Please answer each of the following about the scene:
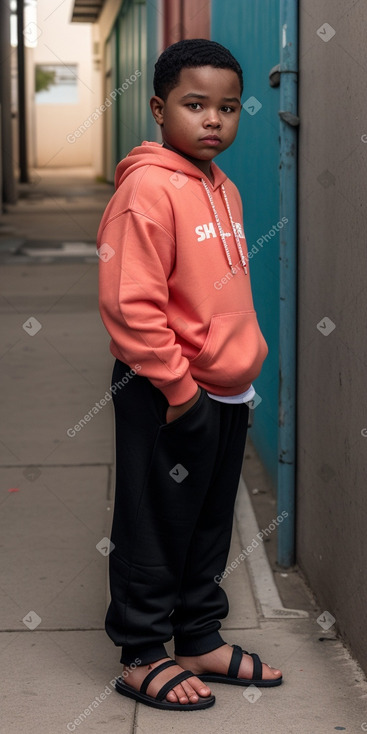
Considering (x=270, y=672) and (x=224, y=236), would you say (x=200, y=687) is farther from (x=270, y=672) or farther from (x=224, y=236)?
(x=224, y=236)

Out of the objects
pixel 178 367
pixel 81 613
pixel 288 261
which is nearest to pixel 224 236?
pixel 178 367

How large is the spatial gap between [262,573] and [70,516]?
2.97 feet

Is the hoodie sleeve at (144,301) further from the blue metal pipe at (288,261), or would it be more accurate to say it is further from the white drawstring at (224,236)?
the blue metal pipe at (288,261)

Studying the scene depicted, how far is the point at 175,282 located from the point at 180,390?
28cm

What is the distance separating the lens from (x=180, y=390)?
8.27 ft

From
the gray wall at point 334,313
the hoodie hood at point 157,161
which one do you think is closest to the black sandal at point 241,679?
the gray wall at point 334,313

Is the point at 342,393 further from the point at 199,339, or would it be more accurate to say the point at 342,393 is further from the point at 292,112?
the point at 292,112

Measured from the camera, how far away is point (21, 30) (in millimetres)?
26547

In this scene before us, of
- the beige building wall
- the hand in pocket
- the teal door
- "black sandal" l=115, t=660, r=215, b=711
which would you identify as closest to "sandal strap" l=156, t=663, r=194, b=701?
"black sandal" l=115, t=660, r=215, b=711

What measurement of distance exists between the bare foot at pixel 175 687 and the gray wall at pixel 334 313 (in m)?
0.48

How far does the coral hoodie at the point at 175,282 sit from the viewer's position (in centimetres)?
250

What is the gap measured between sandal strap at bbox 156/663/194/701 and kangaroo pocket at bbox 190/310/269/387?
79 centimetres

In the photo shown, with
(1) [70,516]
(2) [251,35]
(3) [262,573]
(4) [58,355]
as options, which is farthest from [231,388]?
(4) [58,355]

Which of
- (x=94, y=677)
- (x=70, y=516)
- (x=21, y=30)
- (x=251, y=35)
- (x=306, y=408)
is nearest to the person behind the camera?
(x=94, y=677)
